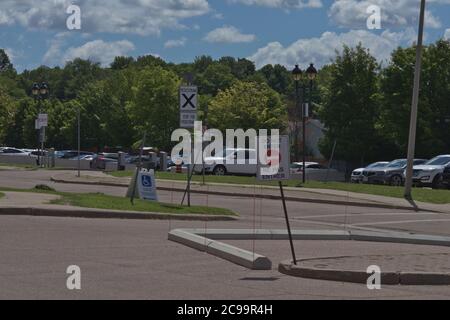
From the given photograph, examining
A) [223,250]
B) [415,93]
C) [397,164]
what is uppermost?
[415,93]

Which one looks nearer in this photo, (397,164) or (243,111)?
(397,164)

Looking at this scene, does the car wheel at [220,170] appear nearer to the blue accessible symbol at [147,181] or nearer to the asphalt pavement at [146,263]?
the blue accessible symbol at [147,181]

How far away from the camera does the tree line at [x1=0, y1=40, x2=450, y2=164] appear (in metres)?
53.7

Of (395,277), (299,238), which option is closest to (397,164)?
(299,238)

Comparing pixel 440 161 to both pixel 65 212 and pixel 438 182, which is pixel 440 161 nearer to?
pixel 438 182

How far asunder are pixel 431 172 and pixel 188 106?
69.5 ft

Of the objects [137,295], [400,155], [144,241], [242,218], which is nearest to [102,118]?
[400,155]

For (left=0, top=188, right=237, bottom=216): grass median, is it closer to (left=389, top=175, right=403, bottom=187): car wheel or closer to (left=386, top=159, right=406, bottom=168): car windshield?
(left=389, top=175, right=403, bottom=187): car wheel

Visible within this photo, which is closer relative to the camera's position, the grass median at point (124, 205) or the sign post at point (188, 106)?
the grass median at point (124, 205)

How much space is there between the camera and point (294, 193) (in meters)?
32.8

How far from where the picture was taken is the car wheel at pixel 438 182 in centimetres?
3925

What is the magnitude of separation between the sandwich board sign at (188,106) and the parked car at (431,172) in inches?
825

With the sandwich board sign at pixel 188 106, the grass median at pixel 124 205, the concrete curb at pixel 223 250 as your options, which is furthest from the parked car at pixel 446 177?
the concrete curb at pixel 223 250

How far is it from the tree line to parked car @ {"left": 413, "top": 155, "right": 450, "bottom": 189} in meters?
12.4
